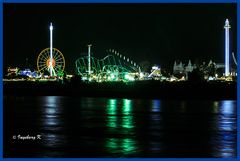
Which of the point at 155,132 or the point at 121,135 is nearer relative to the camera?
the point at 121,135

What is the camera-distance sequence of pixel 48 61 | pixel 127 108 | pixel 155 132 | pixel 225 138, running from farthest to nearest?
1. pixel 48 61
2. pixel 127 108
3. pixel 155 132
4. pixel 225 138

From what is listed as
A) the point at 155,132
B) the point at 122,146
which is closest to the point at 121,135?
the point at 155,132

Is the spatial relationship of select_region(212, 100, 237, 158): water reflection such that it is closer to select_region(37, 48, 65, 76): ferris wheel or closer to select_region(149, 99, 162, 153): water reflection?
select_region(149, 99, 162, 153): water reflection

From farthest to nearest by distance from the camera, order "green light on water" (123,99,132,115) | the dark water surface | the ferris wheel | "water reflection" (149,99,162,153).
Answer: the ferris wheel
"green light on water" (123,99,132,115)
"water reflection" (149,99,162,153)
the dark water surface

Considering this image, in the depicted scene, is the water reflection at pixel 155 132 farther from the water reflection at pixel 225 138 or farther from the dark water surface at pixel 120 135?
the water reflection at pixel 225 138

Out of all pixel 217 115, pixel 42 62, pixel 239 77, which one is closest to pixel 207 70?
pixel 42 62

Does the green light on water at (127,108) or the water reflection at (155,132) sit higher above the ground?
the green light on water at (127,108)

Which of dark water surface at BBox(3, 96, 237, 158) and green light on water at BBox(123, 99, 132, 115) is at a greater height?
green light on water at BBox(123, 99, 132, 115)

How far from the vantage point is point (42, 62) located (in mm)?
73438

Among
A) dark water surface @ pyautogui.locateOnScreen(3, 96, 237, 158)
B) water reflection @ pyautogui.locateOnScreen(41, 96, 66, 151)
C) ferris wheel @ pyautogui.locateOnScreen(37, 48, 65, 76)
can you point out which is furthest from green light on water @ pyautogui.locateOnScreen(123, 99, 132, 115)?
ferris wheel @ pyautogui.locateOnScreen(37, 48, 65, 76)

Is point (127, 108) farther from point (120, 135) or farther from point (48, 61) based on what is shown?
point (48, 61)

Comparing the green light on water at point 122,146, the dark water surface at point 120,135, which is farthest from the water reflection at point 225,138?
the green light on water at point 122,146

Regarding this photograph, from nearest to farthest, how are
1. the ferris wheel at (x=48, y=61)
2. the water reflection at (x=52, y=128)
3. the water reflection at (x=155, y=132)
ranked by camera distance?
the water reflection at (x=155, y=132)
the water reflection at (x=52, y=128)
the ferris wheel at (x=48, y=61)

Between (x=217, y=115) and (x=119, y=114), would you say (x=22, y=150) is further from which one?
(x=217, y=115)
